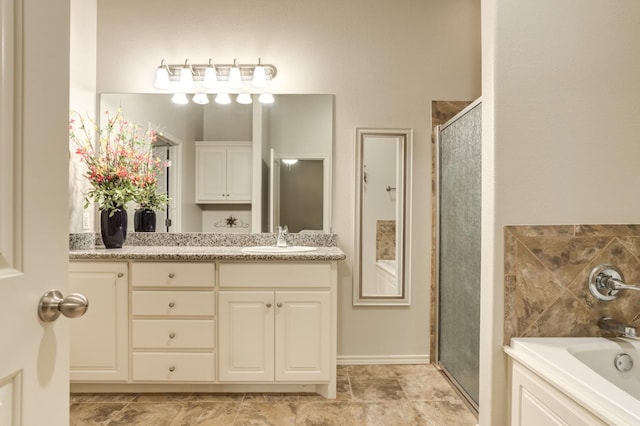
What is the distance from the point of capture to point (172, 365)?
2113mm

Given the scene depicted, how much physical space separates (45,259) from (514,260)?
1.53 metres

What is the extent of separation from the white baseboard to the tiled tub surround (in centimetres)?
129

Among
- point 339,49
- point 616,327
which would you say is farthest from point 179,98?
point 616,327

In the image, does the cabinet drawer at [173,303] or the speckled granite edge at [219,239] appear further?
the speckled granite edge at [219,239]

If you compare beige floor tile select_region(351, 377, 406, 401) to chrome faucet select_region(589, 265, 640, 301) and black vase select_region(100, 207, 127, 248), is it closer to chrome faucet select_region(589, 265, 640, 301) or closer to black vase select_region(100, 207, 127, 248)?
chrome faucet select_region(589, 265, 640, 301)

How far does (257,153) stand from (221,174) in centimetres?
30

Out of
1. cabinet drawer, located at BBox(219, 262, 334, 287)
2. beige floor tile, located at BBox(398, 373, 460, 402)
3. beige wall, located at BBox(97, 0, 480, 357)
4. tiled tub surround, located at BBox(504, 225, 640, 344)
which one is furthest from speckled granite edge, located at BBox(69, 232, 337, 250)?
tiled tub surround, located at BBox(504, 225, 640, 344)

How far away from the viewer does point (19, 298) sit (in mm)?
607

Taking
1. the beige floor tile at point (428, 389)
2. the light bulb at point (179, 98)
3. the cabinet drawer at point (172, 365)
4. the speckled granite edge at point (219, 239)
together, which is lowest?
the beige floor tile at point (428, 389)

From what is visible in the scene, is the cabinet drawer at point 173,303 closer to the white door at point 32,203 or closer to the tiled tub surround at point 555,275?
the white door at point 32,203

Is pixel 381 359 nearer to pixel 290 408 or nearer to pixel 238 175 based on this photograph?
pixel 290 408

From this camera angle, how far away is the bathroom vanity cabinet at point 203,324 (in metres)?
2.11

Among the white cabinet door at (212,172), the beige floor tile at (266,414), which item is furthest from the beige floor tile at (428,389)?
the white cabinet door at (212,172)

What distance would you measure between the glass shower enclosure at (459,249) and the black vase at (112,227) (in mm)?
2150
